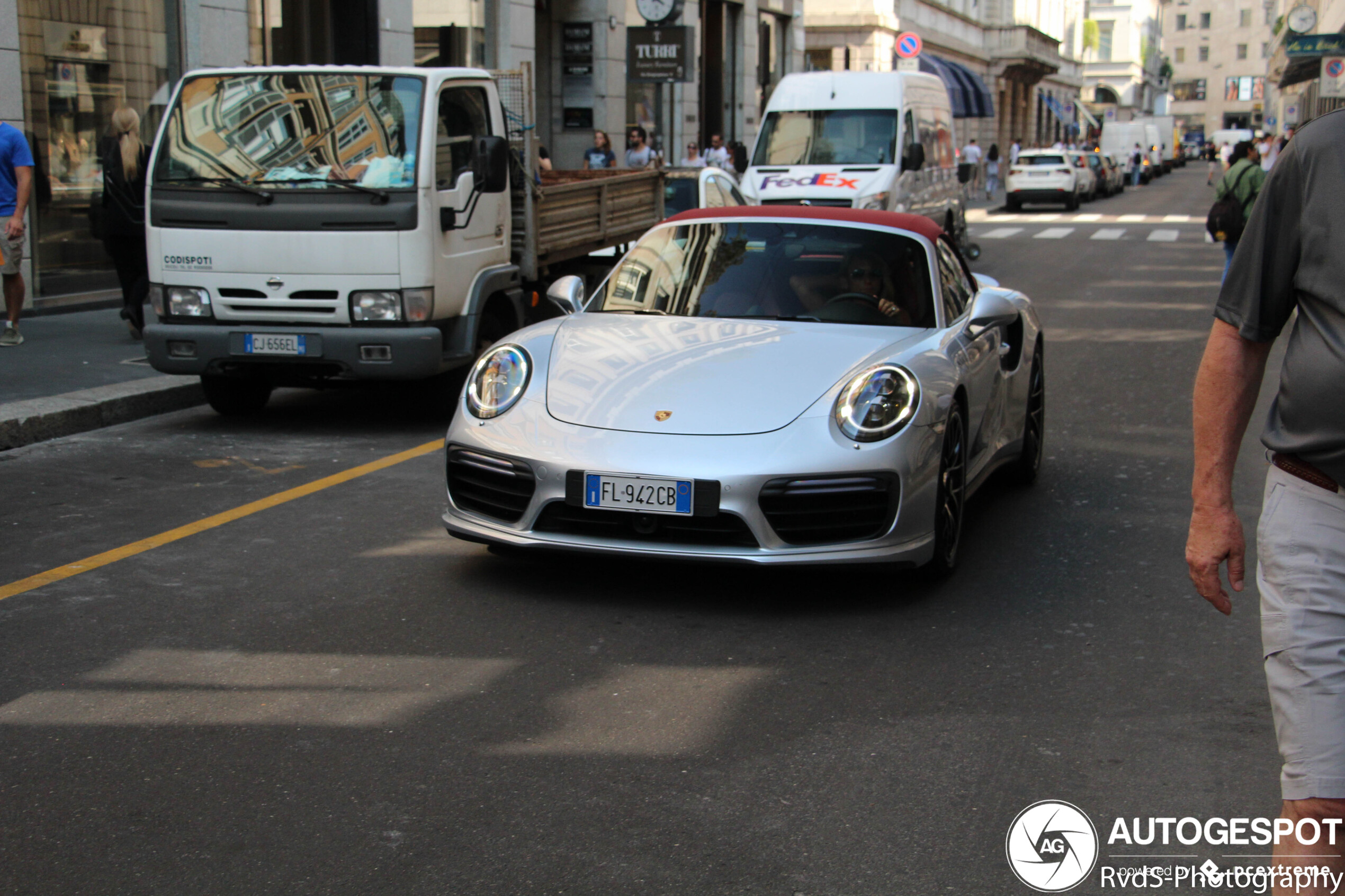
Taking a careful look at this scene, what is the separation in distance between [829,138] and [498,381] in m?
13.7

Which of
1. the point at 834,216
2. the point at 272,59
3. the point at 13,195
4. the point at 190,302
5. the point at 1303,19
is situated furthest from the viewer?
the point at 1303,19

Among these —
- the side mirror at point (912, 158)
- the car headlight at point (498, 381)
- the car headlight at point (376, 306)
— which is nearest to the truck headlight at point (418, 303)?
the car headlight at point (376, 306)

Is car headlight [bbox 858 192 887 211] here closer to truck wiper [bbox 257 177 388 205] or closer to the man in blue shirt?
the man in blue shirt

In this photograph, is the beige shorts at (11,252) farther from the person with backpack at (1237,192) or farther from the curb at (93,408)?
the person with backpack at (1237,192)

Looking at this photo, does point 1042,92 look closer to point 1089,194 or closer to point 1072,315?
point 1089,194

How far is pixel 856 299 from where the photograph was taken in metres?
6.06

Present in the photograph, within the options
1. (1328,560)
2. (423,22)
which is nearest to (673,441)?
(1328,560)

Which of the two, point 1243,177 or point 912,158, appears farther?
point 912,158

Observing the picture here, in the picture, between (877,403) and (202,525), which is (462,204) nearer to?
(202,525)

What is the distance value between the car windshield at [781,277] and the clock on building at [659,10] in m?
20.1

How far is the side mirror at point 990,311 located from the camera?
5789 mm

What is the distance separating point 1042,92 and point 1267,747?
3058 inches

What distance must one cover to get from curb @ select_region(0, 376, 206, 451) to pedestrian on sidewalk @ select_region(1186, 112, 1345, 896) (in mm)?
7033

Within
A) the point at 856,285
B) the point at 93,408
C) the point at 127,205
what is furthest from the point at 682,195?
the point at 856,285
